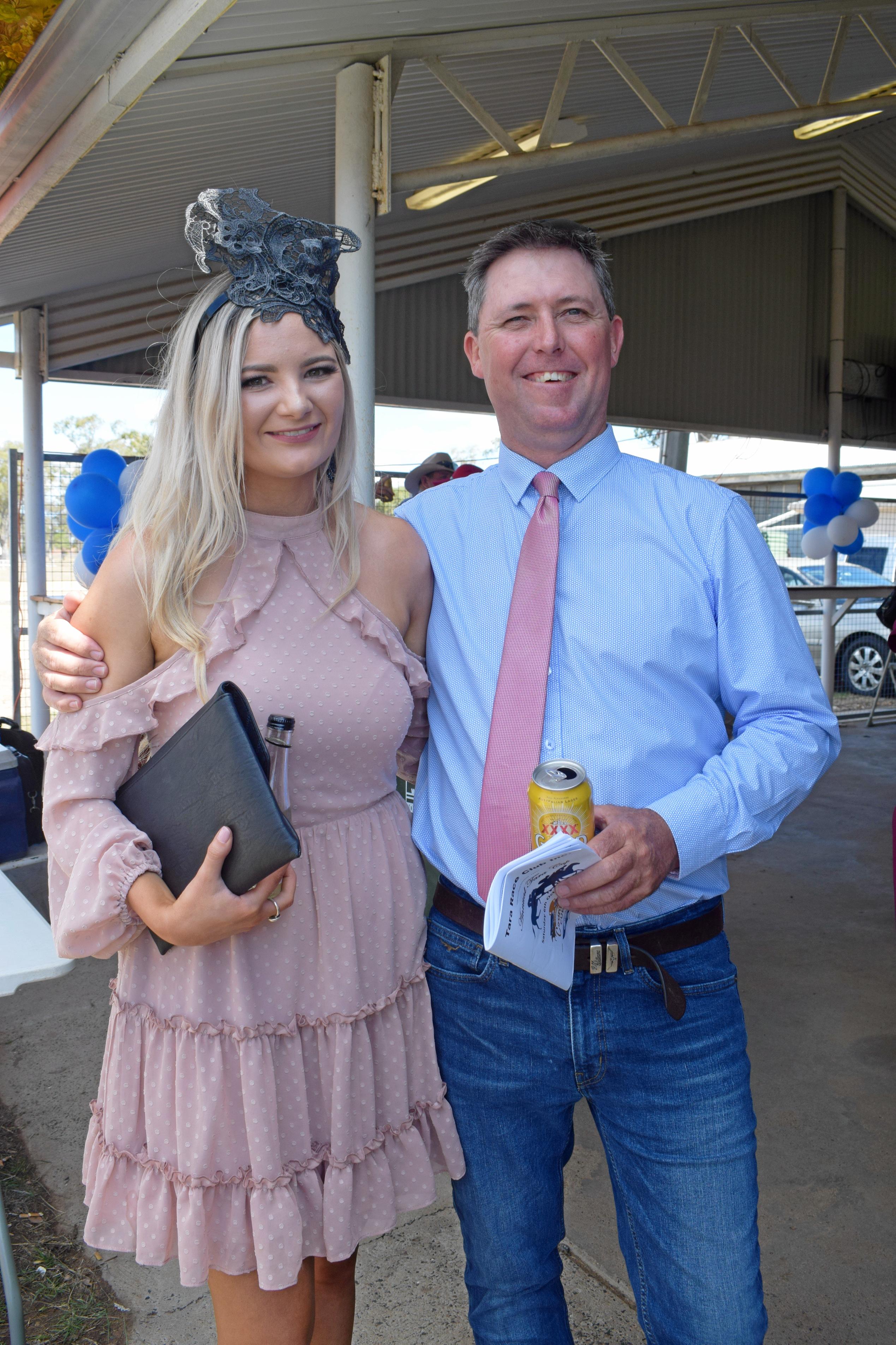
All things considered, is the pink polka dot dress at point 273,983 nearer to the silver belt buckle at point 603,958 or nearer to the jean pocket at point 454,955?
the jean pocket at point 454,955

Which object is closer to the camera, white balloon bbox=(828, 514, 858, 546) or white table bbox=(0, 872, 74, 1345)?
white table bbox=(0, 872, 74, 1345)

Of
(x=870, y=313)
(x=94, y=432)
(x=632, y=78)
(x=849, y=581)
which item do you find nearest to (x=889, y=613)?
(x=632, y=78)

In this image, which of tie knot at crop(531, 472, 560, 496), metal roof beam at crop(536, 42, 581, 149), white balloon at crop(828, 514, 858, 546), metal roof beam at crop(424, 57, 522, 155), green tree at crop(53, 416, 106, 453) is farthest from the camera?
green tree at crop(53, 416, 106, 453)

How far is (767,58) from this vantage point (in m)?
5.45

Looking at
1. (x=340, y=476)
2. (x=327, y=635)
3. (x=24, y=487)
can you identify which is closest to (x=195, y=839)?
(x=327, y=635)

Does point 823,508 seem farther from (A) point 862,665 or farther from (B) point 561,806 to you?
(B) point 561,806

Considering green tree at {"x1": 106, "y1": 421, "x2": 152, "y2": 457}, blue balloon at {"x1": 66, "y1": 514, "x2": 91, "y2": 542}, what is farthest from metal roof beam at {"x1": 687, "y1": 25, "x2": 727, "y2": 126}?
green tree at {"x1": 106, "y1": 421, "x2": 152, "y2": 457}

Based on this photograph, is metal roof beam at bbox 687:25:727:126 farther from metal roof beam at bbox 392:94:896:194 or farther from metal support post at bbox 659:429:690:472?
metal support post at bbox 659:429:690:472

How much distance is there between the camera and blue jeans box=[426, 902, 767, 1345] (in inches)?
57.0

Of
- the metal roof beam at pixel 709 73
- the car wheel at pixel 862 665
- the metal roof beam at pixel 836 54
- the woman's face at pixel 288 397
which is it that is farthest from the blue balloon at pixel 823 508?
the woman's face at pixel 288 397

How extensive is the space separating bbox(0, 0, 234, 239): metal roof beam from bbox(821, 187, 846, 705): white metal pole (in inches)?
344

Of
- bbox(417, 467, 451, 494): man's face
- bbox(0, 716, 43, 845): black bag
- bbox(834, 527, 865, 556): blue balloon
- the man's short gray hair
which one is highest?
bbox(417, 467, 451, 494): man's face

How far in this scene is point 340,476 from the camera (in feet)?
5.20

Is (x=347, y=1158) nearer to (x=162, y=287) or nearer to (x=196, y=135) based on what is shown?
(x=196, y=135)
